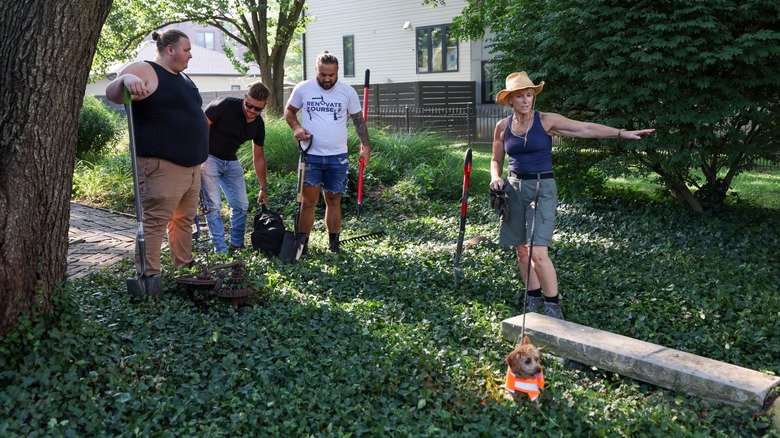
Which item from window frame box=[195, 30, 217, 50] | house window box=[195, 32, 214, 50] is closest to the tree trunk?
window frame box=[195, 30, 217, 50]

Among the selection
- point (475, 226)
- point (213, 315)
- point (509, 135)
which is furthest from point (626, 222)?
point (213, 315)

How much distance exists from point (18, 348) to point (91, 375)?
16.7 inches

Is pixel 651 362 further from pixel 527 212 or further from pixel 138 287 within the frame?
pixel 138 287

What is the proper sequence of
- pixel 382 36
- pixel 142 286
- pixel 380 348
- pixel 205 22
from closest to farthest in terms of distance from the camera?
1. pixel 380 348
2. pixel 142 286
3. pixel 205 22
4. pixel 382 36

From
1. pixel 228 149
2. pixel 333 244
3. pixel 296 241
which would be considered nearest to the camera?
pixel 296 241

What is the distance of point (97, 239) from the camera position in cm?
837

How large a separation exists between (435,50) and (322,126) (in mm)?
17740

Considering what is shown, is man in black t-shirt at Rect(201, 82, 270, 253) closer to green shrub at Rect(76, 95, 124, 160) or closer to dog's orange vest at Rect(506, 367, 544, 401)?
dog's orange vest at Rect(506, 367, 544, 401)

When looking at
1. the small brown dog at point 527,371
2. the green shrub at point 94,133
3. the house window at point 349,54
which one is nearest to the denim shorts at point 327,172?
the small brown dog at point 527,371

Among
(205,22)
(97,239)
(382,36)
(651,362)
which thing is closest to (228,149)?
(97,239)

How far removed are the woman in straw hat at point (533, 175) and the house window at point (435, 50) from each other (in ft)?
61.0

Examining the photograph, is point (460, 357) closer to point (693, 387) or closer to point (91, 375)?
point (693, 387)

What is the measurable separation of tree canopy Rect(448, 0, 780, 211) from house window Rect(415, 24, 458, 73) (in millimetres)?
15313

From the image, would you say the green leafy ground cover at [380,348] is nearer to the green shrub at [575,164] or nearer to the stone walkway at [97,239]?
the stone walkway at [97,239]
